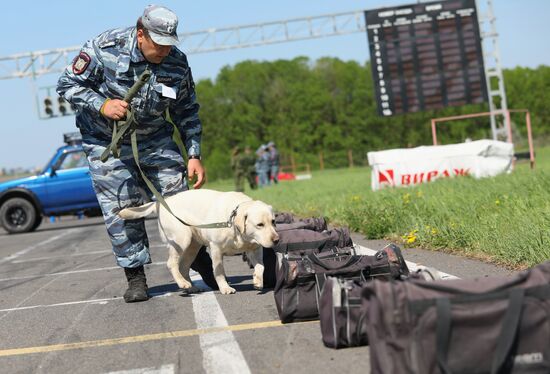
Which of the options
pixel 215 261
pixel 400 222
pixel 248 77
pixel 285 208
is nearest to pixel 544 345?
pixel 215 261

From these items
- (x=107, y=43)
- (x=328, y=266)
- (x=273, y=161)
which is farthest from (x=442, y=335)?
(x=273, y=161)

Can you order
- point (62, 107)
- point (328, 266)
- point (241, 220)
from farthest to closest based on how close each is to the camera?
point (62, 107), point (241, 220), point (328, 266)

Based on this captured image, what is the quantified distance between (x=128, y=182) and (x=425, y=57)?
19.1 meters

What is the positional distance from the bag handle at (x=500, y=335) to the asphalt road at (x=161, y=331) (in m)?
0.59

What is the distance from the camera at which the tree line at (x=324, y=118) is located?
74500mm

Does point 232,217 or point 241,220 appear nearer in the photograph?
point 241,220

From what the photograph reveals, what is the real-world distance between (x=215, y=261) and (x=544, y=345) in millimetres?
3252

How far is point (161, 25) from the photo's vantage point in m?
5.94

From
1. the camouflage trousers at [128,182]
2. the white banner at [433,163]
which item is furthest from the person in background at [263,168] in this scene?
the camouflage trousers at [128,182]

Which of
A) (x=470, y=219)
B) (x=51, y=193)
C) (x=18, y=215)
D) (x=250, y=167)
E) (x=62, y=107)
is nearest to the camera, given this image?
(x=470, y=219)

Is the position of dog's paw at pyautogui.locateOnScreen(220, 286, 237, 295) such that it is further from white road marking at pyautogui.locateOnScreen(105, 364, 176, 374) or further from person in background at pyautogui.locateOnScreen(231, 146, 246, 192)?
person in background at pyautogui.locateOnScreen(231, 146, 246, 192)

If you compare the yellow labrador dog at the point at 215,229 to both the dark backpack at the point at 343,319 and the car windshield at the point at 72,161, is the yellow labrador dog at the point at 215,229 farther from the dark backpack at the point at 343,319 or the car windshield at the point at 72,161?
the car windshield at the point at 72,161

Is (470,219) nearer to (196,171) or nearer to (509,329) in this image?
(196,171)

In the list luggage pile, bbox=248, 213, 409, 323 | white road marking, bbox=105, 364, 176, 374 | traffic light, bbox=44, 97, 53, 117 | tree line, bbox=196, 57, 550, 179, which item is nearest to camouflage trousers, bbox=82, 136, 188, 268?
luggage pile, bbox=248, 213, 409, 323
